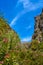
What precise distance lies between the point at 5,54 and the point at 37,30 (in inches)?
2566

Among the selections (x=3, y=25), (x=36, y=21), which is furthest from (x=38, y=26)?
(x=3, y=25)

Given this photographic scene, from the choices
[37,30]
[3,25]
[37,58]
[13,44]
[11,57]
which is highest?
[37,30]

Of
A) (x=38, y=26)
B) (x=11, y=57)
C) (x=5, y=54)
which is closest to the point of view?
(x=11, y=57)

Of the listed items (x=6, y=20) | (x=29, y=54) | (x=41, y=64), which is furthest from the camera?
(x=6, y=20)

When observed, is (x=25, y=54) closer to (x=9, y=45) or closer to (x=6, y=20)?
(x=6, y=20)

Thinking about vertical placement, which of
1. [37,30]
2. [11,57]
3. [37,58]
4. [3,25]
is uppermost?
[37,30]

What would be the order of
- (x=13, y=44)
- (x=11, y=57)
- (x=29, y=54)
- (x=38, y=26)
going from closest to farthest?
(x=11, y=57) < (x=13, y=44) < (x=29, y=54) < (x=38, y=26)

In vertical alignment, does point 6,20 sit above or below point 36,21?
below

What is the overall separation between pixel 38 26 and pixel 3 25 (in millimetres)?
53509

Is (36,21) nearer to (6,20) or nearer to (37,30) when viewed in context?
(37,30)

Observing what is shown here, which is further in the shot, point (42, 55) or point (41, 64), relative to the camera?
point (42, 55)

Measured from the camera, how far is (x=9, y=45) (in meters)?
12.9

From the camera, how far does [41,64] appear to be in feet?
77.4

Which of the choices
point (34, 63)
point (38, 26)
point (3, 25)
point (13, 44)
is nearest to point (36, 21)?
point (38, 26)
